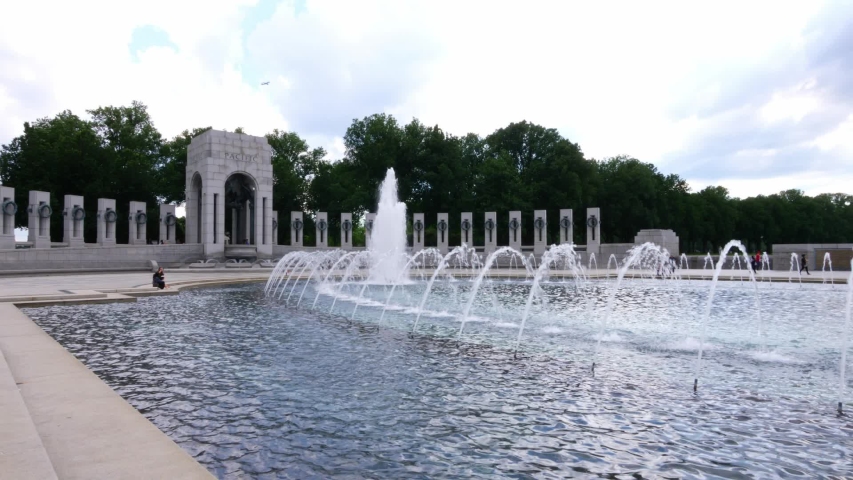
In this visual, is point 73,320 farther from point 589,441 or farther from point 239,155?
point 239,155

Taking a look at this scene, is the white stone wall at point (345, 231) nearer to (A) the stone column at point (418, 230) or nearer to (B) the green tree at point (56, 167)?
(A) the stone column at point (418, 230)

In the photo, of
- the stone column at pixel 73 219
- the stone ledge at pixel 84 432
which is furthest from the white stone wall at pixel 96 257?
the stone ledge at pixel 84 432

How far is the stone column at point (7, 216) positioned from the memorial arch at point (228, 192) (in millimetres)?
10657

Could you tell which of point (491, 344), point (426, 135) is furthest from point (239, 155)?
point (491, 344)

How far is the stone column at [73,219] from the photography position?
36000 mm

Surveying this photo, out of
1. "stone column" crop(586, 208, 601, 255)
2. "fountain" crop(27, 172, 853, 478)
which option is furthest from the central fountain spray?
"stone column" crop(586, 208, 601, 255)

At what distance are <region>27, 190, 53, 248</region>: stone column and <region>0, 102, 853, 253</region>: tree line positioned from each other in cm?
1168

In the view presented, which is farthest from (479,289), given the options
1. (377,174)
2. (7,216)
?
(377,174)

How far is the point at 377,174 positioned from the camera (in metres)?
60.7

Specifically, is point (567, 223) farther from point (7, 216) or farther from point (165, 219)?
point (7, 216)

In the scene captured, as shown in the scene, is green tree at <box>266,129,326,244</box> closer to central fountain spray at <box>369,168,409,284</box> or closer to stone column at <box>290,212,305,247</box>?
stone column at <box>290,212,305,247</box>

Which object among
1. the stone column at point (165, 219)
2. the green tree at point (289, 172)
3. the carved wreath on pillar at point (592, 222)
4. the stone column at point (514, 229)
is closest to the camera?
the stone column at point (165, 219)

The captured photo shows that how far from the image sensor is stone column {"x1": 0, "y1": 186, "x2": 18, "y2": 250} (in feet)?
101

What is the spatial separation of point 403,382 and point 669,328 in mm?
6951
